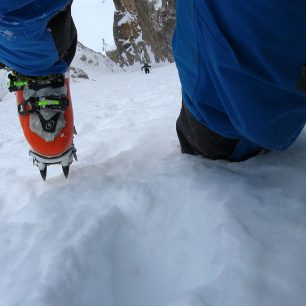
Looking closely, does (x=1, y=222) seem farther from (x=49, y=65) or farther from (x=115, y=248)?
(x=49, y=65)

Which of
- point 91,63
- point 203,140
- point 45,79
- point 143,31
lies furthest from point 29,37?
point 91,63

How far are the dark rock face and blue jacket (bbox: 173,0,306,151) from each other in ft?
42.7

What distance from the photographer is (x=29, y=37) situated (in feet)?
2.29

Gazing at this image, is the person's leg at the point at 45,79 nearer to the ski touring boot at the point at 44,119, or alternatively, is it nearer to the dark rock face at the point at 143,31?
the ski touring boot at the point at 44,119

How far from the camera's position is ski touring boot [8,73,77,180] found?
2.53ft

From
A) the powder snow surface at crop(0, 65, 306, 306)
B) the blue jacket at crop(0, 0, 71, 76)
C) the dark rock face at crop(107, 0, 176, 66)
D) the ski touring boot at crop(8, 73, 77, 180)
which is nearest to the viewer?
the powder snow surface at crop(0, 65, 306, 306)

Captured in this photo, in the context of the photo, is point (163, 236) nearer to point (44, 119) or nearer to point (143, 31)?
point (44, 119)

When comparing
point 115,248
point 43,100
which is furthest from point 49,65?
point 115,248

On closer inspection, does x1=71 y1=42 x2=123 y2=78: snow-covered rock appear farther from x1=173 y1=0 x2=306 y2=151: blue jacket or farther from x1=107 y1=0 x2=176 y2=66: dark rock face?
x1=173 y1=0 x2=306 y2=151: blue jacket

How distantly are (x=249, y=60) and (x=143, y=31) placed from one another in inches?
788

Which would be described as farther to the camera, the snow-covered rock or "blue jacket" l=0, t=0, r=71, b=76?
the snow-covered rock

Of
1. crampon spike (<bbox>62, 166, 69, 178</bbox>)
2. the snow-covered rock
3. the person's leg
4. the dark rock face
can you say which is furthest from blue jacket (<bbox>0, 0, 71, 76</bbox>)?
the snow-covered rock

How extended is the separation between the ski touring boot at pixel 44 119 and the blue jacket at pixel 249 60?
1.08ft

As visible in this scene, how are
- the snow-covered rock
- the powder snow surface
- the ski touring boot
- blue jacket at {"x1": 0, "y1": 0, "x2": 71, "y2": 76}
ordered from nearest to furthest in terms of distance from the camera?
the powder snow surface
blue jacket at {"x1": 0, "y1": 0, "x2": 71, "y2": 76}
the ski touring boot
the snow-covered rock
